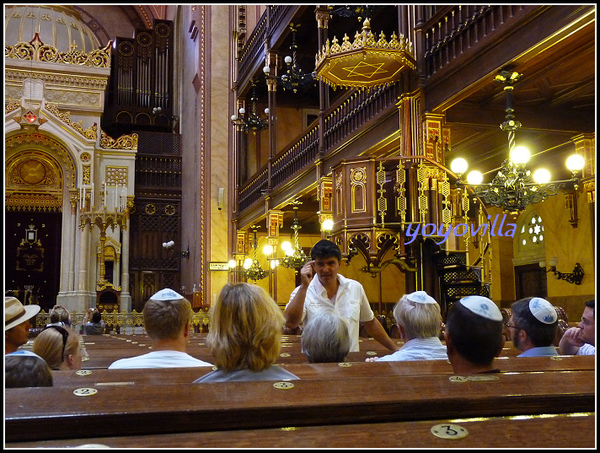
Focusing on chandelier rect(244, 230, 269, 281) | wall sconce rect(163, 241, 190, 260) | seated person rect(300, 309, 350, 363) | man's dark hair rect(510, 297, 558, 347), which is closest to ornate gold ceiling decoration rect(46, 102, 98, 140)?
wall sconce rect(163, 241, 190, 260)

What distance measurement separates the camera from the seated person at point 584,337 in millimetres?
4367

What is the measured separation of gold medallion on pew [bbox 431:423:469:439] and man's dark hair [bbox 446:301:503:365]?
86 cm

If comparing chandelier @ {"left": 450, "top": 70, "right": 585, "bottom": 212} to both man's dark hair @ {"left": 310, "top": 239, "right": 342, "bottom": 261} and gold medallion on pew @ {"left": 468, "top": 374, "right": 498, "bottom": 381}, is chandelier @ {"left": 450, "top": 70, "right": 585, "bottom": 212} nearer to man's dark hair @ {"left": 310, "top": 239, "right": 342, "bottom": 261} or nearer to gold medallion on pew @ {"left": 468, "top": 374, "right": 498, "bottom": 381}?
man's dark hair @ {"left": 310, "top": 239, "right": 342, "bottom": 261}

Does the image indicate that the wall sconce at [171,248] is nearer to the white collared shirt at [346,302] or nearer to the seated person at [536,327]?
the white collared shirt at [346,302]

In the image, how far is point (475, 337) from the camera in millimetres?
2537

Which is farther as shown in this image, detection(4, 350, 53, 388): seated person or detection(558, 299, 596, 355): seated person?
detection(558, 299, 596, 355): seated person

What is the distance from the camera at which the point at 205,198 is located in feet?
67.4

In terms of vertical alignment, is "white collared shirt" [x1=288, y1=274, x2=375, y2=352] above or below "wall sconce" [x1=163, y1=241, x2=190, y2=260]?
below

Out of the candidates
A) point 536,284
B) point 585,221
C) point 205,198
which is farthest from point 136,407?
point 205,198

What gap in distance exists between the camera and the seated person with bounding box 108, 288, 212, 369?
130 inches

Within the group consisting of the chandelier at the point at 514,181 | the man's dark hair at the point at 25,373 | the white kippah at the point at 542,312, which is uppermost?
the chandelier at the point at 514,181

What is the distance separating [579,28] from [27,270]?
19.5 meters

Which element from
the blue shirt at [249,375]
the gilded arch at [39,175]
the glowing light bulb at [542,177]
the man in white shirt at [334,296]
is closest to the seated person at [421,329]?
the man in white shirt at [334,296]

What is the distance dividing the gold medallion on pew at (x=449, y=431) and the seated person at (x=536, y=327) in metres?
2.12
